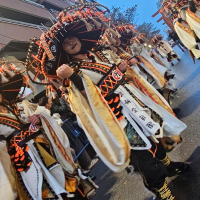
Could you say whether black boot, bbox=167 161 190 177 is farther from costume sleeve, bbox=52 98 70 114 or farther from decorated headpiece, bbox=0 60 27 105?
costume sleeve, bbox=52 98 70 114

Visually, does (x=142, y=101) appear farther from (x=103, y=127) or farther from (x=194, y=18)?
(x=194, y=18)

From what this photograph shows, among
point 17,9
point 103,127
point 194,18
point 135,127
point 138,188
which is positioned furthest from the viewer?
point 17,9

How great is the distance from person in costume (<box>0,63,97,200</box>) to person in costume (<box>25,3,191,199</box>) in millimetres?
786

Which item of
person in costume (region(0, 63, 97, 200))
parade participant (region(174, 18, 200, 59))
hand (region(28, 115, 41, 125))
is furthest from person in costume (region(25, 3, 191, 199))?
parade participant (region(174, 18, 200, 59))

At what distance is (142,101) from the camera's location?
2.39 m

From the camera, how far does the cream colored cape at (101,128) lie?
1828mm

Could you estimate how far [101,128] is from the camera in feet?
6.47

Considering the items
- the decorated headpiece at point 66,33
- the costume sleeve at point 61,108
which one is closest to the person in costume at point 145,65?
the costume sleeve at point 61,108

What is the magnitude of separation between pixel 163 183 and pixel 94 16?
8.30ft

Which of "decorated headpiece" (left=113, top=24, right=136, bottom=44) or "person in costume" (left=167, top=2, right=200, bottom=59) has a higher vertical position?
"decorated headpiece" (left=113, top=24, right=136, bottom=44)

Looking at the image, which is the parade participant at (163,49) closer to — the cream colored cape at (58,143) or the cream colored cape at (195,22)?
the cream colored cape at (195,22)

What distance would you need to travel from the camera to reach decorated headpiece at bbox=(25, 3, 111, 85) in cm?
249

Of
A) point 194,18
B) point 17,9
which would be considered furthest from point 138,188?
point 17,9

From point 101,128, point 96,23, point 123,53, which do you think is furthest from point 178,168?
point 123,53
